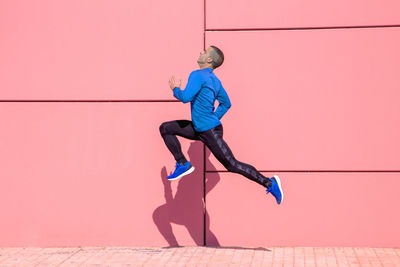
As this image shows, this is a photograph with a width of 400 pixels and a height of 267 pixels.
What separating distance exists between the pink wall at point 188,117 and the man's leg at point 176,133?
2.84ft

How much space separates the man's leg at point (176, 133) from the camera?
7.70 meters

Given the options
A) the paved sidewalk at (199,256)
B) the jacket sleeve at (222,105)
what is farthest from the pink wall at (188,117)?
the jacket sleeve at (222,105)

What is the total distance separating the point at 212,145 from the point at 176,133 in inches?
16.2

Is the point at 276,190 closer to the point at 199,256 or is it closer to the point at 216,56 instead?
the point at 199,256

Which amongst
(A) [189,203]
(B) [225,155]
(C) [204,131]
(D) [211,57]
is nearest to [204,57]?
(D) [211,57]

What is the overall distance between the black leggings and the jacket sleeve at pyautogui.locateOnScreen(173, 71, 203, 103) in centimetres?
33

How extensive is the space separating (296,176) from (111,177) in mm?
2216

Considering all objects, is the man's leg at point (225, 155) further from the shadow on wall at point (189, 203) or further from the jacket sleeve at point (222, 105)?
the shadow on wall at point (189, 203)

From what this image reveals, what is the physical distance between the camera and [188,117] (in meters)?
8.57

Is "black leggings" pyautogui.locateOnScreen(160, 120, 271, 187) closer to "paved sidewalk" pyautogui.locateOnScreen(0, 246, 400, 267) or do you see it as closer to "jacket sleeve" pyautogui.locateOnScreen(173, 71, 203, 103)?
"jacket sleeve" pyautogui.locateOnScreen(173, 71, 203, 103)

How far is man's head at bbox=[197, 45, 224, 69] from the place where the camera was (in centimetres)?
788

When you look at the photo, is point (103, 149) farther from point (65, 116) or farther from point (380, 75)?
point (380, 75)

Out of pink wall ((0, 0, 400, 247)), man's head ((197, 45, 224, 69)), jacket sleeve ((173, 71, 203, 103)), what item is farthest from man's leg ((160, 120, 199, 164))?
pink wall ((0, 0, 400, 247))

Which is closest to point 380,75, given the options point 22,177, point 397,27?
point 397,27
